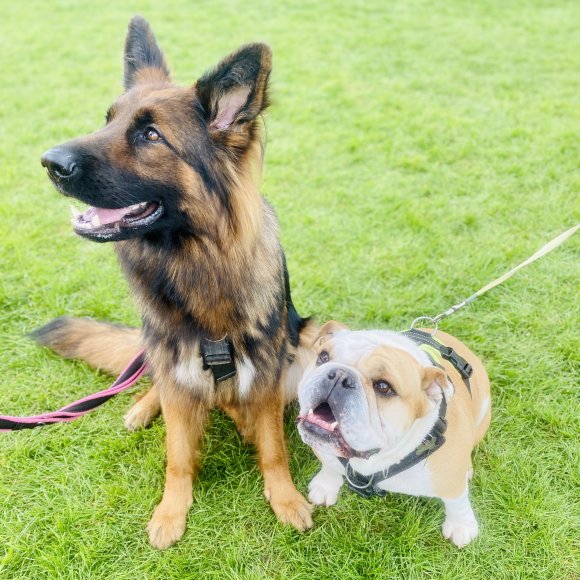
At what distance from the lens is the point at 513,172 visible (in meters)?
5.43

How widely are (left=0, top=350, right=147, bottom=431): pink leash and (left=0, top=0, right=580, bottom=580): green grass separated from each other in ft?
1.15

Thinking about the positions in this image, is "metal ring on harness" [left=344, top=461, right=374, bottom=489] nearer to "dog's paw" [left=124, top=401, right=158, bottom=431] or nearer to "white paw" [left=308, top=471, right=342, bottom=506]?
"white paw" [left=308, top=471, right=342, bottom=506]

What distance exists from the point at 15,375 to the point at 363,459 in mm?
2507

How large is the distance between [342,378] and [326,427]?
0.76 feet

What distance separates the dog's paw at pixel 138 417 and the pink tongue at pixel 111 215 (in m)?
1.39

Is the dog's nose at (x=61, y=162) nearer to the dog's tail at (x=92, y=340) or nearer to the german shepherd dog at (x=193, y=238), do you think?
the german shepherd dog at (x=193, y=238)

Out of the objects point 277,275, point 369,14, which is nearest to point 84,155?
point 277,275

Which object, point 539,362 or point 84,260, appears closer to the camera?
point 539,362

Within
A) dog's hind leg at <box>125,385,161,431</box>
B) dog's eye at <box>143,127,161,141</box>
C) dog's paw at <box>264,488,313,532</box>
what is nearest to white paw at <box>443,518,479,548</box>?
dog's paw at <box>264,488,313,532</box>

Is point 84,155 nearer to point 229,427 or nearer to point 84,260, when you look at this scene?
point 229,427

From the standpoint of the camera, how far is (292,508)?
2.69 m

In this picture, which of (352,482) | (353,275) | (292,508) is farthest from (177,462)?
(353,275)

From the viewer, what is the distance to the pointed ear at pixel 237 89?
6.52 feet

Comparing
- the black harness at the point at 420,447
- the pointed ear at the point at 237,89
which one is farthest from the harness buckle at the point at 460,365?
the pointed ear at the point at 237,89
